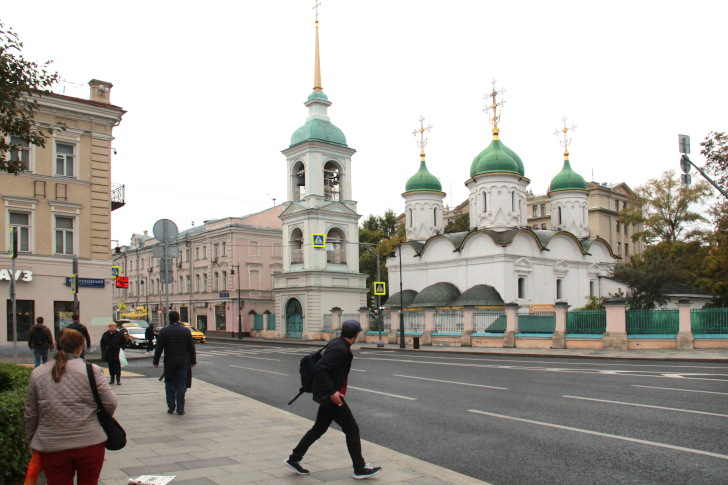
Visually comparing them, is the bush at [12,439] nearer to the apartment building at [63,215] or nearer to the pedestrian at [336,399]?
the pedestrian at [336,399]

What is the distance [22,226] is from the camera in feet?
78.5

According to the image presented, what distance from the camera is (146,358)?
25.4m

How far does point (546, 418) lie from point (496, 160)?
3935 centimetres

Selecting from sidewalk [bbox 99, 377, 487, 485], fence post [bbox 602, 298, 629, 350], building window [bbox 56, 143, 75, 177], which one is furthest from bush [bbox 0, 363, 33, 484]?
fence post [bbox 602, 298, 629, 350]

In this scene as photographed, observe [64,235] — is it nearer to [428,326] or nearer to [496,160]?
[428,326]

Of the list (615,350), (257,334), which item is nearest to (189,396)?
(615,350)

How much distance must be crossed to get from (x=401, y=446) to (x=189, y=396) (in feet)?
20.7

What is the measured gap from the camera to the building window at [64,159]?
2480 cm

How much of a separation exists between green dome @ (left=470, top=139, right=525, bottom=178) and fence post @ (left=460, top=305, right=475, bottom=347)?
16252 mm

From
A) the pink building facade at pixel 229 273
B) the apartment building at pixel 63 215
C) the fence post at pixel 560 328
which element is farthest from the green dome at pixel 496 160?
the apartment building at pixel 63 215

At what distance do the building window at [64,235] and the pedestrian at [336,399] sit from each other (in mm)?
21633

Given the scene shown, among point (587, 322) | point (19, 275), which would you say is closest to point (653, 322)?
point (587, 322)

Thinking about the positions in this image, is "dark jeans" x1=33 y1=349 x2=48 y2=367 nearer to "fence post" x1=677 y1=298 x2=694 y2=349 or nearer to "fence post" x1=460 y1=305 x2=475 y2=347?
"fence post" x1=460 y1=305 x2=475 y2=347

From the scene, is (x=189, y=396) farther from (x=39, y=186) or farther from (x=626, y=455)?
(x=39, y=186)
